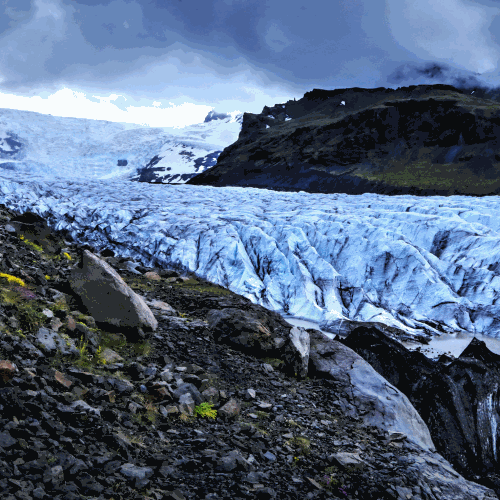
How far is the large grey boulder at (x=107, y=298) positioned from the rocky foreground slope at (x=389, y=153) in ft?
249

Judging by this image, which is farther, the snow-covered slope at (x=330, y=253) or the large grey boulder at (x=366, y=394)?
the snow-covered slope at (x=330, y=253)

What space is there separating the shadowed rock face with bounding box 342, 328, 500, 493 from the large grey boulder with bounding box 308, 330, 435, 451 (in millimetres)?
1192

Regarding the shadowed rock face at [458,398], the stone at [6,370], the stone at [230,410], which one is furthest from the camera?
the shadowed rock face at [458,398]

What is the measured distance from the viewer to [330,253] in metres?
21.3

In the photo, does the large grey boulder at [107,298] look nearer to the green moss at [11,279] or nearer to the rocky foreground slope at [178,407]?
the rocky foreground slope at [178,407]

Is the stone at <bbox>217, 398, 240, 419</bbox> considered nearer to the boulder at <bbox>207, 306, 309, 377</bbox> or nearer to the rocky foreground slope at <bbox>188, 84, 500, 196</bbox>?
the boulder at <bbox>207, 306, 309, 377</bbox>

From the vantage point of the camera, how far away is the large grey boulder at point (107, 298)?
679cm

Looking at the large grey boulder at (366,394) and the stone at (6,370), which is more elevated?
the stone at (6,370)

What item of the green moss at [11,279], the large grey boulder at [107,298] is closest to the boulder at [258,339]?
the large grey boulder at [107,298]

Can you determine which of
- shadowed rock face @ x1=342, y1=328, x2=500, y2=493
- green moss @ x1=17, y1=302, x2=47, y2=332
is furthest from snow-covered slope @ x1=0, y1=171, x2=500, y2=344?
green moss @ x1=17, y1=302, x2=47, y2=332

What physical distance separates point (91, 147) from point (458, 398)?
123 meters

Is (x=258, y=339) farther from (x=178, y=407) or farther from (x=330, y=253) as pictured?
(x=330, y=253)

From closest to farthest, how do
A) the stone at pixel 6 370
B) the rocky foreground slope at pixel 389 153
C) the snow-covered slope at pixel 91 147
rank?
1. the stone at pixel 6 370
2. the rocky foreground slope at pixel 389 153
3. the snow-covered slope at pixel 91 147

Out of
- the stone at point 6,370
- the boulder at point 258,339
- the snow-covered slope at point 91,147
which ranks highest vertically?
the snow-covered slope at point 91,147
